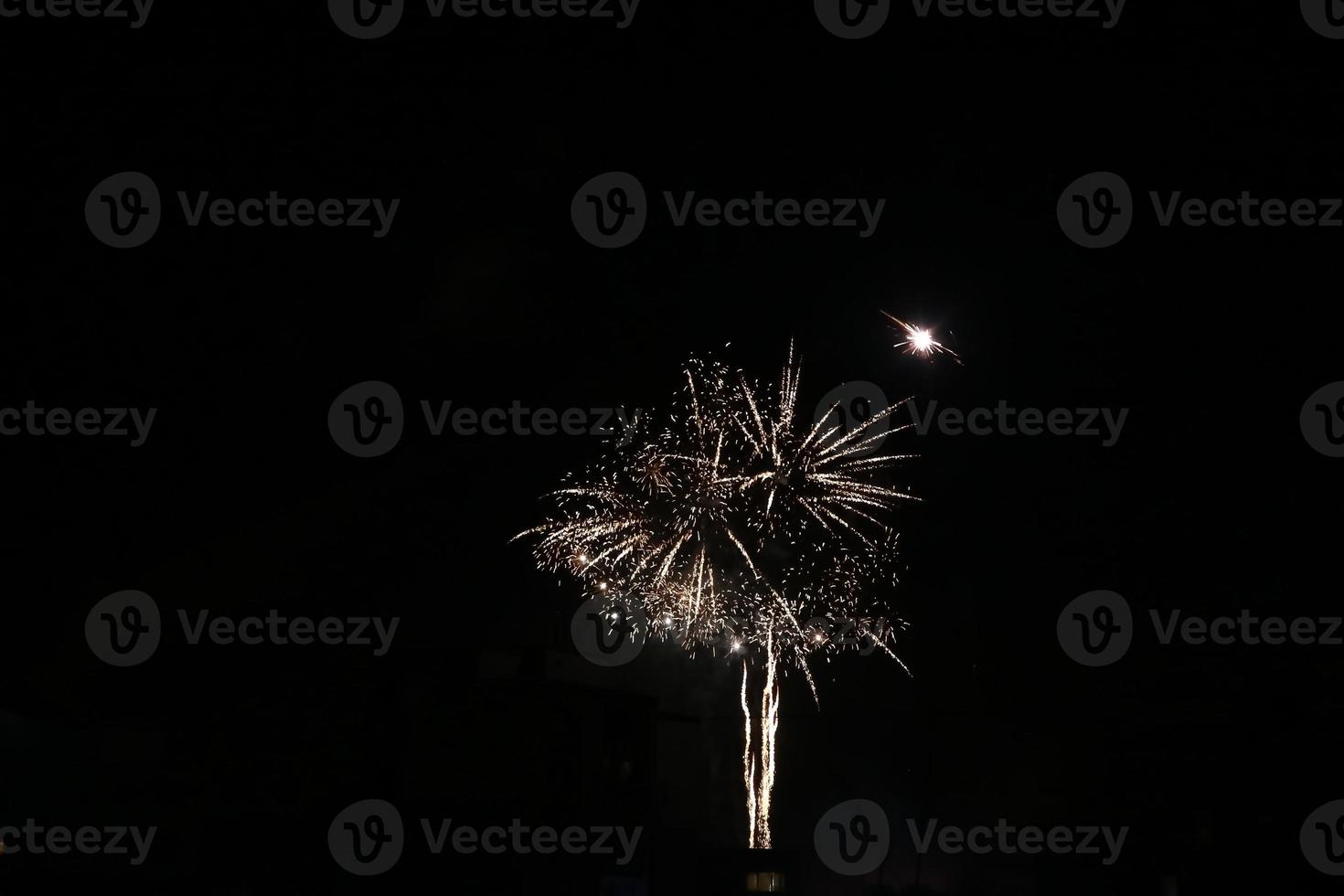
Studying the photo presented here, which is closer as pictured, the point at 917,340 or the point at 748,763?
the point at 917,340

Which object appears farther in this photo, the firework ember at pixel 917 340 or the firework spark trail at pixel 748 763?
the firework spark trail at pixel 748 763

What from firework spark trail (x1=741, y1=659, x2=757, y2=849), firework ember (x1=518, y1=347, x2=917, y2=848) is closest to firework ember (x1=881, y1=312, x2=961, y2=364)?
firework ember (x1=518, y1=347, x2=917, y2=848)

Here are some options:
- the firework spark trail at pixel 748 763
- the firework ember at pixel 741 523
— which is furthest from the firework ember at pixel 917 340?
the firework spark trail at pixel 748 763

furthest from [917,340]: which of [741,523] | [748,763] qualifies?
[748,763]

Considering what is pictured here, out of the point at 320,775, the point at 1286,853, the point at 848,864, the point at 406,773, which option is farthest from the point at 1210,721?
the point at 320,775

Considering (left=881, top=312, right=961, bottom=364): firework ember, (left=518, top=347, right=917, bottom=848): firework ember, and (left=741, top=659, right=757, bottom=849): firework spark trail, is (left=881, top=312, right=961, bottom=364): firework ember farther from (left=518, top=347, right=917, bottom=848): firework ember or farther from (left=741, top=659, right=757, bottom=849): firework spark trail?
(left=741, top=659, right=757, bottom=849): firework spark trail

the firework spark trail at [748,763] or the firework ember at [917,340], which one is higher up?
the firework ember at [917,340]

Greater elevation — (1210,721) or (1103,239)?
(1103,239)

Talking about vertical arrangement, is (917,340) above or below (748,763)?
above

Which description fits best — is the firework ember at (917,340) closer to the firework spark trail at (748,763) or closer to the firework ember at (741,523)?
the firework ember at (741,523)

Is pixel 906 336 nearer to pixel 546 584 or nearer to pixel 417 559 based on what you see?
pixel 546 584

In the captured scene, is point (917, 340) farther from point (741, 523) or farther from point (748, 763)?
point (748, 763)
